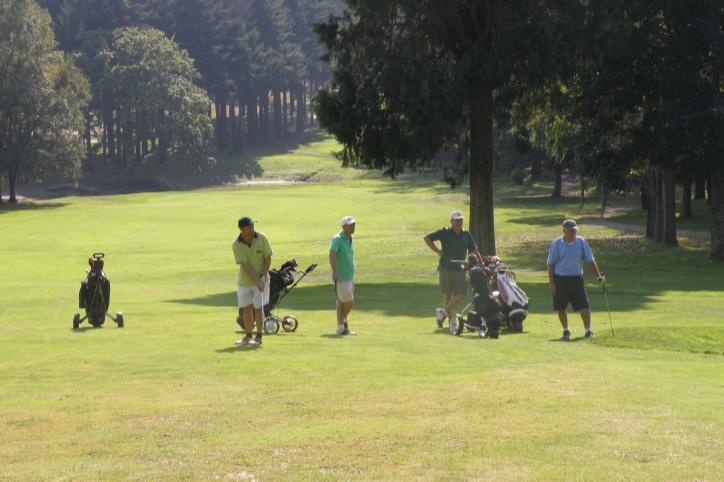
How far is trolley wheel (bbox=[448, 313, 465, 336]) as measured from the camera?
1698 centimetres

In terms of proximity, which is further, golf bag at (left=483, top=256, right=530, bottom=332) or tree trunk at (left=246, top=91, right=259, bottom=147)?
tree trunk at (left=246, top=91, right=259, bottom=147)

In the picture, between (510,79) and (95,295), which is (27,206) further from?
(95,295)

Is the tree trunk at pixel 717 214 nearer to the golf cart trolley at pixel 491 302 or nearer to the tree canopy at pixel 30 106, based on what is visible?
the golf cart trolley at pixel 491 302

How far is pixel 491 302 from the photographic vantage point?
16.4 meters

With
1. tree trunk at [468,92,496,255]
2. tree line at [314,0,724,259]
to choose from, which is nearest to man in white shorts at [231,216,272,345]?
tree line at [314,0,724,259]

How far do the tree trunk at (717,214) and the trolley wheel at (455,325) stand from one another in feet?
75.0

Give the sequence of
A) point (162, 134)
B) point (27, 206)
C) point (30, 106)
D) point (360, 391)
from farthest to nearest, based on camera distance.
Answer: point (162, 134)
point (27, 206)
point (30, 106)
point (360, 391)

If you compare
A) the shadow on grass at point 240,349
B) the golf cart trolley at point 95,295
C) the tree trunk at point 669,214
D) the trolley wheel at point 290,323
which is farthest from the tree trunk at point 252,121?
the shadow on grass at point 240,349

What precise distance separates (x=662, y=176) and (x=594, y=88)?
324 inches

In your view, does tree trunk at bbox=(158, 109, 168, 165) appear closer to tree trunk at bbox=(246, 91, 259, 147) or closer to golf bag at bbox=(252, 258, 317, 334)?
tree trunk at bbox=(246, 91, 259, 147)

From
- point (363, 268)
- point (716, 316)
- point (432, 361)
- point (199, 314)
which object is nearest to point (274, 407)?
point (432, 361)

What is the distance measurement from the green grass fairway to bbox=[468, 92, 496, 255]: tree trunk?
3.66 meters

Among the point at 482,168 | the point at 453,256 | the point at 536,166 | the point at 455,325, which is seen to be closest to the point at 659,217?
the point at 482,168

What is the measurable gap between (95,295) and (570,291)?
856cm
